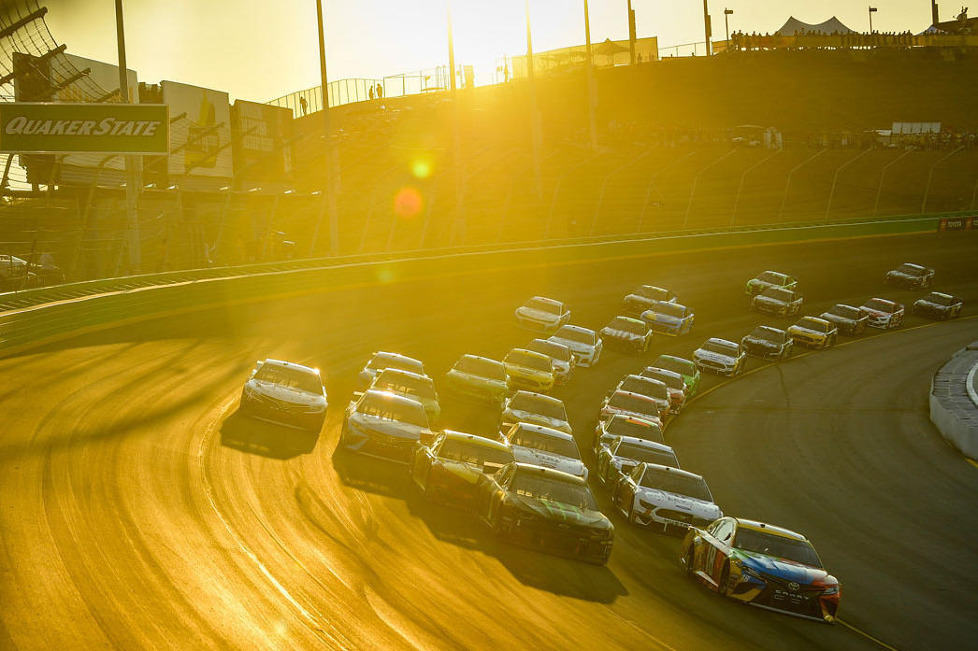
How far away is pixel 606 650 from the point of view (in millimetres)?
11984

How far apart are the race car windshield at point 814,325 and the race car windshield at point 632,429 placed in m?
21.4

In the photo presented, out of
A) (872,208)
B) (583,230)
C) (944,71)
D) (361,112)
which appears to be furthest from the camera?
(944,71)

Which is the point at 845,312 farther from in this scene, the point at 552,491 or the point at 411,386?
the point at 552,491

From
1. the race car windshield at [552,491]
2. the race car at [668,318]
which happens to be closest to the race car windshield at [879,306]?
the race car at [668,318]

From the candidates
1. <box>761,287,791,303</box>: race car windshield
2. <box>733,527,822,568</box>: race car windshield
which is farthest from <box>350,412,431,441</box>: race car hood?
<box>761,287,791,303</box>: race car windshield

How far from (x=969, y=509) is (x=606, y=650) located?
14.3 m

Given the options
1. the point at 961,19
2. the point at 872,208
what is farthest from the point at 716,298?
the point at 961,19

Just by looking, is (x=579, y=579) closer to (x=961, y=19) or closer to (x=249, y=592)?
(x=249, y=592)

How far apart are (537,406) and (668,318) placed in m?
18.4

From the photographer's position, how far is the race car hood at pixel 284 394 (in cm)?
2091

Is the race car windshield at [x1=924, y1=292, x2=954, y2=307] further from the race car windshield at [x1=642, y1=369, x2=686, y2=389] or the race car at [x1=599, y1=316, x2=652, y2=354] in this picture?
the race car windshield at [x1=642, y1=369, x2=686, y2=389]

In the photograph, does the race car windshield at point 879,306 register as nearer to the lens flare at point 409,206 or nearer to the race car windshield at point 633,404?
the lens flare at point 409,206

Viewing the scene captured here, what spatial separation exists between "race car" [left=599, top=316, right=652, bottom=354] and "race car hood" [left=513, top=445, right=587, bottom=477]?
17.2 m

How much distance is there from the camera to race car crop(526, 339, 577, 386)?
30.9m
